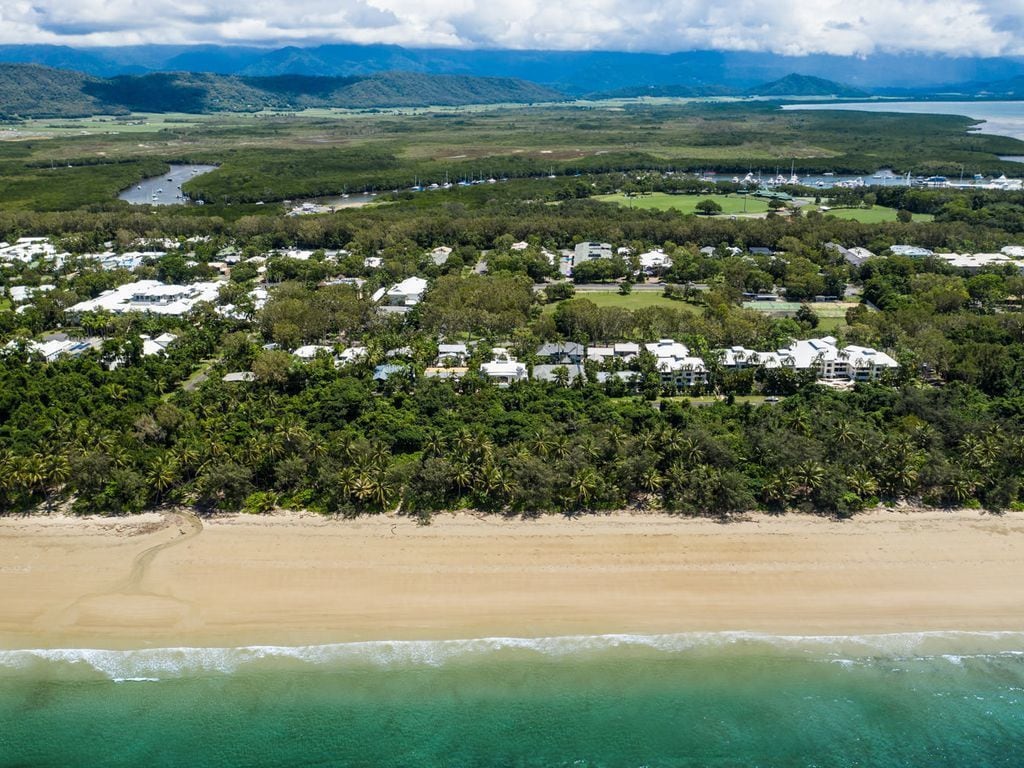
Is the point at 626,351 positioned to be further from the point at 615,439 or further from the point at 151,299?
the point at 151,299

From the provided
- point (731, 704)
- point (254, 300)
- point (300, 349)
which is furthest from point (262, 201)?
point (731, 704)

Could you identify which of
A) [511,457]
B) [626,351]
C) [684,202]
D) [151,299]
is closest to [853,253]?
[684,202]

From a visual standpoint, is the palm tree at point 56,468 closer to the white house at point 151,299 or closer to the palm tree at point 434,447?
the palm tree at point 434,447

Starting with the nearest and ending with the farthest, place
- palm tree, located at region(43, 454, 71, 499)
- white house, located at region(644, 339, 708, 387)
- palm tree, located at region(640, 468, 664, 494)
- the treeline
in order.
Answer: the treeline < palm tree, located at region(43, 454, 71, 499) < palm tree, located at region(640, 468, 664, 494) < white house, located at region(644, 339, 708, 387)

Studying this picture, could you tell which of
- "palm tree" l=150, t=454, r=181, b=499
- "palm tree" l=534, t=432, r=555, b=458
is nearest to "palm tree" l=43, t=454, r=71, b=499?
"palm tree" l=150, t=454, r=181, b=499

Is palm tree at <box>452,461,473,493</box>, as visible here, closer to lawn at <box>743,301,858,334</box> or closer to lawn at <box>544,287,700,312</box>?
lawn at <box>544,287,700,312</box>

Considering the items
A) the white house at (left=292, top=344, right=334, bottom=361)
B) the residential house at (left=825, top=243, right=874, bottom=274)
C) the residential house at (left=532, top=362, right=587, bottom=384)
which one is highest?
the residential house at (left=825, top=243, right=874, bottom=274)
